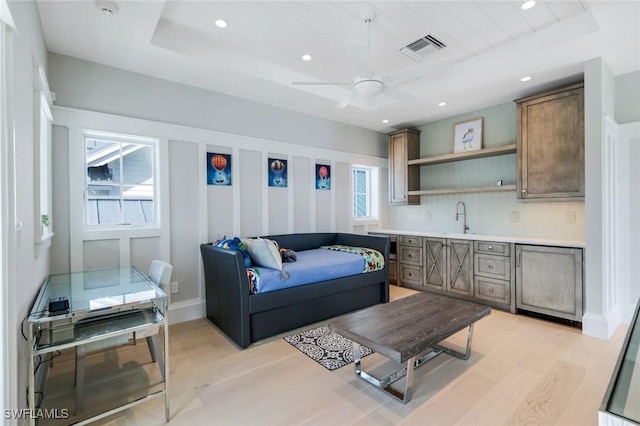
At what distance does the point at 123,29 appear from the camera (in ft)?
7.63

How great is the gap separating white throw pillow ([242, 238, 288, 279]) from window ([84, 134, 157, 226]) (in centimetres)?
113

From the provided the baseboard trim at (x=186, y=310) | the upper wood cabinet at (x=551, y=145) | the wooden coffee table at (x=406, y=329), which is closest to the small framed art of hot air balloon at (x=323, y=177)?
the baseboard trim at (x=186, y=310)

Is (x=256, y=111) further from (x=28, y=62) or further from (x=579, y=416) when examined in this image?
(x=579, y=416)

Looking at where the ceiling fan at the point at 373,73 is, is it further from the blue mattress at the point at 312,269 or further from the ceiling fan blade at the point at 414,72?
the blue mattress at the point at 312,269

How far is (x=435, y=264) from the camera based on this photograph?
4156 millimetres

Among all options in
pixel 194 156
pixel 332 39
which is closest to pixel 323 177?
pixel 194 156

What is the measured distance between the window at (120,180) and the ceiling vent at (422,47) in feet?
9.06

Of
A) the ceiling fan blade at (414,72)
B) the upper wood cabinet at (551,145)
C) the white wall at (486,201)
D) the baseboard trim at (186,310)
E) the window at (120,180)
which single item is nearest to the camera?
the ceiling fan blade at (414,72)

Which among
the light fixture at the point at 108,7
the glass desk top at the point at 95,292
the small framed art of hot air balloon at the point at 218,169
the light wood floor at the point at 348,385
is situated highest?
the light fixture at the point at 108,7

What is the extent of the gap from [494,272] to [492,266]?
72 millimetres

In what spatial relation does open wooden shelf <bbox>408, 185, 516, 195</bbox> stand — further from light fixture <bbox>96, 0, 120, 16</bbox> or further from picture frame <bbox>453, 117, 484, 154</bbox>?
light fixture <bbox>96, 0, 120, 16</bbox>

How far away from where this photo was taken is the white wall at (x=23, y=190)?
1.32 metres

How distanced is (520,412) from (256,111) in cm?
384

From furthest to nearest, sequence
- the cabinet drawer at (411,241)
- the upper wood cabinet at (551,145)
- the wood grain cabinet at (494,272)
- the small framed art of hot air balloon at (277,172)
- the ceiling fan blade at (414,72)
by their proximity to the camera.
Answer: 1. the cabinet drawer at (411,241)
2. the small framed art of hot air balloon at (277,172)
3. the wood grain cabinet at (494,272)
4. the upper wood cabinet at (551,145)
5. the ceiling fan blade at (414,72)
